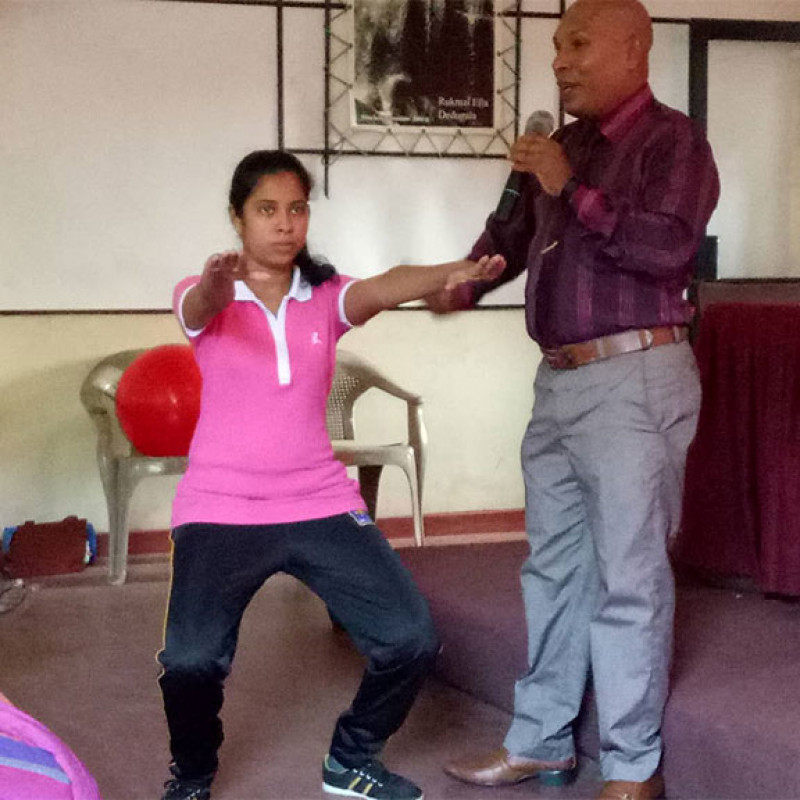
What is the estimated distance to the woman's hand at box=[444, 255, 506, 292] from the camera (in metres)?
1.96

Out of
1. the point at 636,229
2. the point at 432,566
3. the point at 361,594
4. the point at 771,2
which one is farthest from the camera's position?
the point at 771,2

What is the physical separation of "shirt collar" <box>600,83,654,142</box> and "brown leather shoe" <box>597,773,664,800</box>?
1.11 metres

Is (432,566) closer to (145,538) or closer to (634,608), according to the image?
(634,608)

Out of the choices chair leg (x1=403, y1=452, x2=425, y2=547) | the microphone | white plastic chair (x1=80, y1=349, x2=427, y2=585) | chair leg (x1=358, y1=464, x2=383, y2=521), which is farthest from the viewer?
chair leg (x1=403, y1=452, x2=425, y2=547)

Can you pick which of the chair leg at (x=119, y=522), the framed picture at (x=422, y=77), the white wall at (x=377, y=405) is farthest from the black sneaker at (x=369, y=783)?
the framed picture at (x=422, y=77)

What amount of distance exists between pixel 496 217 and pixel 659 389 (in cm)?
44

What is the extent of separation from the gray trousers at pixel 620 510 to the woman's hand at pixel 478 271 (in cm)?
23

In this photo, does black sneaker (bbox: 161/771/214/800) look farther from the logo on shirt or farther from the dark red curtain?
the dark red curtain

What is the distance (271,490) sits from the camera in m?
2.04

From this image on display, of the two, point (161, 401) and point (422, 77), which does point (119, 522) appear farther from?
point (422, 77)

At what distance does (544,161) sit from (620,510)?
0.59m

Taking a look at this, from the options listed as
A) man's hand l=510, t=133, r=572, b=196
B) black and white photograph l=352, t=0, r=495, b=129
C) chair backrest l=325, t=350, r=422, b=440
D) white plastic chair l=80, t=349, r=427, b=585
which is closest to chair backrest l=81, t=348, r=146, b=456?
white plastic chair l=80, t=349, r=427, b=585

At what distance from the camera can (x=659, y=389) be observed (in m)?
1.98

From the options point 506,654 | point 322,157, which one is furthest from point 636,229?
point 322,157
